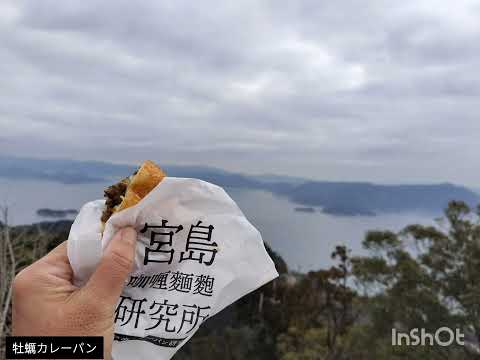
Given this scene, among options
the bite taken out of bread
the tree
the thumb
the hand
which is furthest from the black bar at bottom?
the tree

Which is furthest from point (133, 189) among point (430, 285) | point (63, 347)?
point (430, 285)

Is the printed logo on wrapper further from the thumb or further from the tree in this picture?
the tree

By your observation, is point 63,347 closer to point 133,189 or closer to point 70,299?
point 70,299

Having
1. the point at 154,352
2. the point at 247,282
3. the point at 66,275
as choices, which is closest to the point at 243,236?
the point at 247,282

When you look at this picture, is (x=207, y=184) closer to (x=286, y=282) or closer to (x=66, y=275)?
(x=66, y=275)

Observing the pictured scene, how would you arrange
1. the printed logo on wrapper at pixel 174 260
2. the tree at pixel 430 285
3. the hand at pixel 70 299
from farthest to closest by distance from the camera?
the tree at pixel 430 285 → the printed logo on wrapper at pixel 174 260 → the hand at pixel 70 299

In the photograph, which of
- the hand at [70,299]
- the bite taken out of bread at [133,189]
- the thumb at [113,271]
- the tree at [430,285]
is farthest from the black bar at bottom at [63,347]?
the tree at [430,285]

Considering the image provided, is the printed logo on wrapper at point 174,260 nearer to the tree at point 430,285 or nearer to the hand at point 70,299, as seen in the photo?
the hand at point 70,299
